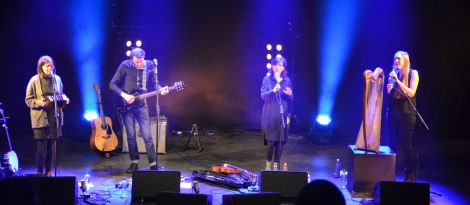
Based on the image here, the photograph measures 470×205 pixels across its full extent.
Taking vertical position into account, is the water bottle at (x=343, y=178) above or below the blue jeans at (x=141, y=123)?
below

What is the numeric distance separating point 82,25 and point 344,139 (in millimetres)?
6489

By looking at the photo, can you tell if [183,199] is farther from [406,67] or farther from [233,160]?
[233,160]

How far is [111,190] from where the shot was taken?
7117 mm

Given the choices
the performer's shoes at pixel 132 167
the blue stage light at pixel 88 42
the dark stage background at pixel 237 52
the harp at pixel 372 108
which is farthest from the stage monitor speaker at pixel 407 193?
the blue stage light at pixel 88 42

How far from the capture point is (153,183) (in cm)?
639

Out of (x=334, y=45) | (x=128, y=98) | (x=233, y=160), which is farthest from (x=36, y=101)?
(x=334, y=45)

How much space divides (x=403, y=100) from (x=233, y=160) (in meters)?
3.32

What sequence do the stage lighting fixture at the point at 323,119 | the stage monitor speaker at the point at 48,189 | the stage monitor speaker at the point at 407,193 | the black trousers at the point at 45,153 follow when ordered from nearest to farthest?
the stage monitor speaker at the point at 48,189 → the stage monitor speaker at the point at 407,193 → the black trousers at the point at 45,153 → the stage lighting fixture at the point at 323,119

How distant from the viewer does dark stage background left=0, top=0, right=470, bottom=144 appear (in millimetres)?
11500

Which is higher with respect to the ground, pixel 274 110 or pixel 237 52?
pixel 237 52

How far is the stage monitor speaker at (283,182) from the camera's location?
21.0 feet

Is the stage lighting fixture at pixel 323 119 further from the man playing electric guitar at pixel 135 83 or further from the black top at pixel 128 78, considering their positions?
the black top at pixel 128 78

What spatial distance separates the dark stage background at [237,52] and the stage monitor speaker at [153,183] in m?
5.50

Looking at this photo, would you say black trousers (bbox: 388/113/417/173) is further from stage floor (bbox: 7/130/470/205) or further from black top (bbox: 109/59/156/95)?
black top (bbox: 109/59/156/95)
